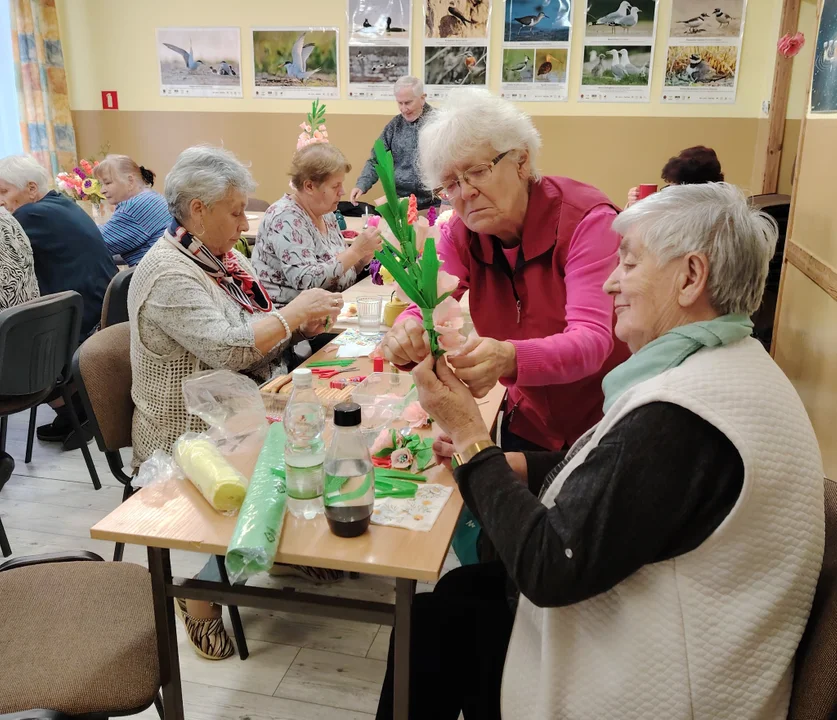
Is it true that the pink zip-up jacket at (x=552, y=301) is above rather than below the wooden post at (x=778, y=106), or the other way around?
below

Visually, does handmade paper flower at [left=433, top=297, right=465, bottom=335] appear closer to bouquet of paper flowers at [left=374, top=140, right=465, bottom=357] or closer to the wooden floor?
bouquet of paper flowers at [left=374, top=140, right=465, bottom=357]

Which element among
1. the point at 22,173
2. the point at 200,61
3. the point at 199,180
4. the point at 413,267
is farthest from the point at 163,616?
the point at 200,61

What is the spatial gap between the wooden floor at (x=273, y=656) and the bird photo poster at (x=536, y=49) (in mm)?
4423

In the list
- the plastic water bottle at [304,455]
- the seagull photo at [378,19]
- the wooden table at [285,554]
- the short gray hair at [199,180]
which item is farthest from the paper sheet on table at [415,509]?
the seagull photo at [378,19]

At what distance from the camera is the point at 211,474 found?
1.32m

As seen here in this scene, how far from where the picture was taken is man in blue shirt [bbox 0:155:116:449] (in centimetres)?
333

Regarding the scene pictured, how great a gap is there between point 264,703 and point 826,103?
2718mm

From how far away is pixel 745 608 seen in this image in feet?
3.09

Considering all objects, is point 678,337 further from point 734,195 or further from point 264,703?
point 264,703

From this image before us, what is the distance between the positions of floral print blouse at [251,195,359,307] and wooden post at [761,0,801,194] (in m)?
3.81

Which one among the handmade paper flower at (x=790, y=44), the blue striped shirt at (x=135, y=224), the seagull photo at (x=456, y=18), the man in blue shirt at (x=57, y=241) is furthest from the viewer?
the seagull photo at (x=456, y=18)

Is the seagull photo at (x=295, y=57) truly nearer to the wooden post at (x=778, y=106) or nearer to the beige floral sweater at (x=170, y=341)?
the wooden post at (x=778, y=106)

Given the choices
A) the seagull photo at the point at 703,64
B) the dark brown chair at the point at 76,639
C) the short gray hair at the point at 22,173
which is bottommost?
the dark brown chair at the point at 76,639

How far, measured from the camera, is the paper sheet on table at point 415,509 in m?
1.27
